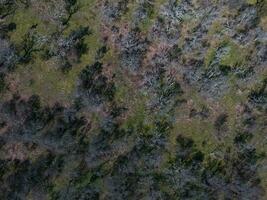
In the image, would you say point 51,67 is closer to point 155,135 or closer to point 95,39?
point 95,39

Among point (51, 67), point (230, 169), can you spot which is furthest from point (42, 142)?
point (230, 169)

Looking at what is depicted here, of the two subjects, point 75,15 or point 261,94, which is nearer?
point 261,94

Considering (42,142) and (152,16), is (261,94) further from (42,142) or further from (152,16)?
(42,142)

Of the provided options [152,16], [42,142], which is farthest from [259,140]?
[42,142]

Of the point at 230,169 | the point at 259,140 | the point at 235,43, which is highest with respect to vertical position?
the point at 235,43

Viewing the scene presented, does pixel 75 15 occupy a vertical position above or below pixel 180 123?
above

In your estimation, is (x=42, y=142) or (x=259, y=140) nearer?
(x=259, y=140)
